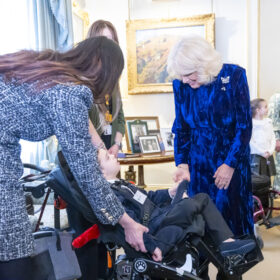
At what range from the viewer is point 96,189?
3.64ft

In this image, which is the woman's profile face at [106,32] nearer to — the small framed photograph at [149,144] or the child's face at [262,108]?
the small framed photograph at [149,144]

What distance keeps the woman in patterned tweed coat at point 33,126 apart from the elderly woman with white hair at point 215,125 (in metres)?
0.83

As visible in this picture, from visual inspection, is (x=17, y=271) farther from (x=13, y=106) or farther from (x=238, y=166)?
(x=238, y=166)

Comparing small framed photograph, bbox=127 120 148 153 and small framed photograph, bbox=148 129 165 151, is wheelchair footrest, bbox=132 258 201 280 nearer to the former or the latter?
small framed photograph, bbox=127 120 148 153

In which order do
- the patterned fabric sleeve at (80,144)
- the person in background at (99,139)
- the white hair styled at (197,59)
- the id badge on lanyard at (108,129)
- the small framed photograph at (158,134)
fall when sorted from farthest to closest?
the small framed photograph at (158,134)
the id badge on lanyard at (108,129)
the white hair styled at (197,59)
the person in background at (99,139)
the patterned fabric sleeve at (80,144)

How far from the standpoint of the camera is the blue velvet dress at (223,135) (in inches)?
70.3

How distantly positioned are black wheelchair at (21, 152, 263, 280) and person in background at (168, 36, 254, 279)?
1.18ft

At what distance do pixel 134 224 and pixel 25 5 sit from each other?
245 centimetres

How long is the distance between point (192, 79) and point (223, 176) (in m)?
0.52

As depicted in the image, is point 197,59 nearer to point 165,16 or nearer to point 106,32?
point 106,32

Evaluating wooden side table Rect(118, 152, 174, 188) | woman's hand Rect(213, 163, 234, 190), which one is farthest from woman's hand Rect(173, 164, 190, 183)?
wooden side table Rect(118, 152, 174, 188)

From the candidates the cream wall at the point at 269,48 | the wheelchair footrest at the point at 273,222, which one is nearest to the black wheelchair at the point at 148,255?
the wheelchair footrest at the point at 273,222

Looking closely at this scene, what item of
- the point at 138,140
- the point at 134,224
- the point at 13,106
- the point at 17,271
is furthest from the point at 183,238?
the point at 138,140

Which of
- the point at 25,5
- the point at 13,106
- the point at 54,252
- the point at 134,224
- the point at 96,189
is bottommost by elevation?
the point at 54,252
